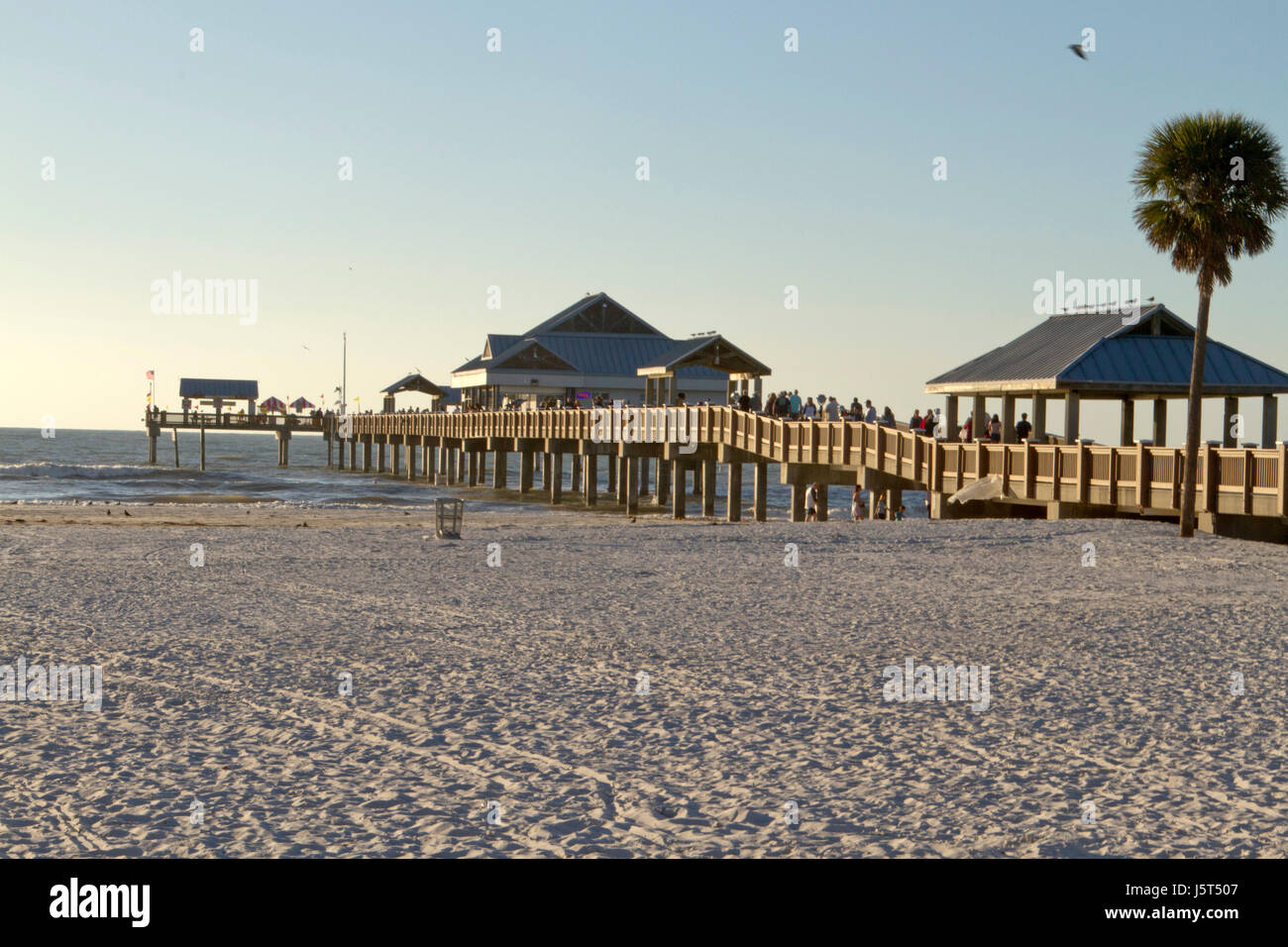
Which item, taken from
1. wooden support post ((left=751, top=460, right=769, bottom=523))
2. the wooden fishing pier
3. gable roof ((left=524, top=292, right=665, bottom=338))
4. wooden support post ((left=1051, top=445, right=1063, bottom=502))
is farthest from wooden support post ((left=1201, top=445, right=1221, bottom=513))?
the wooden fishing pier

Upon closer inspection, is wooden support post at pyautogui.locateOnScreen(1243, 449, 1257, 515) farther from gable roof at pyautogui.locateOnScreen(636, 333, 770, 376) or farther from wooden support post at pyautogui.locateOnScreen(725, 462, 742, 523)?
gable roof at pyautogui.locateOnScreen(636, 333, 770, 376)

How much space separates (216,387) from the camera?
8850cm

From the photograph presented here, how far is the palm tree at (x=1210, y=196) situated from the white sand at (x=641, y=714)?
575cm

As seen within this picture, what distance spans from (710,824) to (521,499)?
47.8m

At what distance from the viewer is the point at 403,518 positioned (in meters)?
33.1

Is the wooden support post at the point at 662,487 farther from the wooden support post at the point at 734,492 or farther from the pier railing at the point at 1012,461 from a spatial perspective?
the wooden support post at the point at 734,492

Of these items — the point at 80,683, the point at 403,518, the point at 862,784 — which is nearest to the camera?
the point at 862,784

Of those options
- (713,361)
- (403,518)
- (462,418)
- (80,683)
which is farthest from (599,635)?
(462,418)

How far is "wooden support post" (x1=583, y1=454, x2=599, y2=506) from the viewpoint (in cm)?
4859

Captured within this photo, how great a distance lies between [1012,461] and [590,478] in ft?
90.5

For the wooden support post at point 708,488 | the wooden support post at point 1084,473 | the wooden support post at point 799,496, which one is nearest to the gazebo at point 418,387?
the wooden support post at point 708,488

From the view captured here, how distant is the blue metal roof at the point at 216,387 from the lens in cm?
A: 8738

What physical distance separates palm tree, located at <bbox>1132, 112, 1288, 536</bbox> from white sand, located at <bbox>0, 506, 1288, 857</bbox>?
5.75m
